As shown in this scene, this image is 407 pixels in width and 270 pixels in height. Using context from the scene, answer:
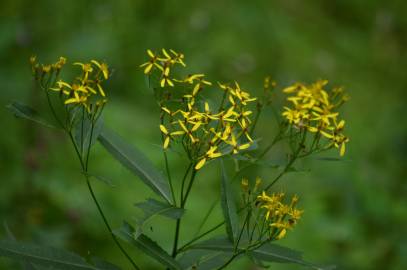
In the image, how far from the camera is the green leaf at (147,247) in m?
1.38

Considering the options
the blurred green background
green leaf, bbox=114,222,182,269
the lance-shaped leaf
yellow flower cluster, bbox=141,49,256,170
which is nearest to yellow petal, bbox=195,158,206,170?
yellow flower cluster, bbox=141,49,256,170

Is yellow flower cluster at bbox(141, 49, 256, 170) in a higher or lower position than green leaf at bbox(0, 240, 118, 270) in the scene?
higher

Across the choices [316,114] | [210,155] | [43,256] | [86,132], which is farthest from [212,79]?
[43,256]

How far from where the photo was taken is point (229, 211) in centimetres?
143

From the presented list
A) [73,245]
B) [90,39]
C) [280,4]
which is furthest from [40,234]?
[280,4]

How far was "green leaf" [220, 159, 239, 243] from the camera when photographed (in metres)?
1.42

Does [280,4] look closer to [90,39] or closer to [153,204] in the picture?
[90,39]

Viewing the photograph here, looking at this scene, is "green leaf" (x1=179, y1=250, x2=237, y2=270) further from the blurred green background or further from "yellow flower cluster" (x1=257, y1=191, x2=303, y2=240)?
the blurred green background

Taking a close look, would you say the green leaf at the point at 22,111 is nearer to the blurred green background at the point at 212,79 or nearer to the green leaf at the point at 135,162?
the green leaf at the point at 135,162

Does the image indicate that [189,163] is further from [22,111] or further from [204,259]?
[22,111]

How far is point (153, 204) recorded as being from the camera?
1.40 m

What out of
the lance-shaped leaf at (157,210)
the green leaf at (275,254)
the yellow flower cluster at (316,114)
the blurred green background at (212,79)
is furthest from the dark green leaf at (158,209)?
the blurred green background at (212,79)

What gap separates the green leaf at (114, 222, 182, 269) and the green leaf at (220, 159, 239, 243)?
0.14 metres

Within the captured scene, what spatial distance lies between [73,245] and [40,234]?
0.68 m
